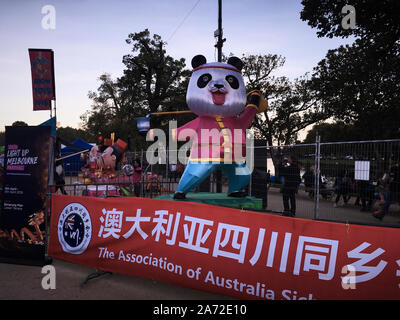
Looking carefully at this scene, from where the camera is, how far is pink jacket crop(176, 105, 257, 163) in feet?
17.9

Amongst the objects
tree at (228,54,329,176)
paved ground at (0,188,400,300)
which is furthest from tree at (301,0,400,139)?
paved ground at (0,188,400,300)

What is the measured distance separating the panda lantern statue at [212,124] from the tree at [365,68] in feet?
25.9

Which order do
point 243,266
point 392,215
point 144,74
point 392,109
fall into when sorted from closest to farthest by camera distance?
point 243,266 → point 392,215 → point 392,109 → point 144,74

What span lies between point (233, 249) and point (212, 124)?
302 centimetres

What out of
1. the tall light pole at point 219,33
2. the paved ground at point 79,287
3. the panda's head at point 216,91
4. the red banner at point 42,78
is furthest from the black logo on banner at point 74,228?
the tall light pole at point 219,33

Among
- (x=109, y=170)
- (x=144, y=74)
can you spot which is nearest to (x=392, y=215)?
(x=109, y=170)

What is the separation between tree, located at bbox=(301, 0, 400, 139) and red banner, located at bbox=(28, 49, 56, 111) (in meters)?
9.92

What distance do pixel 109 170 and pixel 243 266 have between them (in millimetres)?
9186

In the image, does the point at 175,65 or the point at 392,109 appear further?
the point at 175,65

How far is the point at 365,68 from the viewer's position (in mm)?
12570

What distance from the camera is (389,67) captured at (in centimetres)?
1192

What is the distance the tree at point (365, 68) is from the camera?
36.2 feet

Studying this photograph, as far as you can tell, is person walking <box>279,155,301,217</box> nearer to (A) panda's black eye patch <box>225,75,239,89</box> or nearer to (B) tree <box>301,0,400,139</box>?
(A) panda's black eye patch <box>225,75,239,89</box>

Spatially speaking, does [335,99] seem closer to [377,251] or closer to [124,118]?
[377,251]
